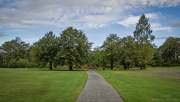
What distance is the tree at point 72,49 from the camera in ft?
131

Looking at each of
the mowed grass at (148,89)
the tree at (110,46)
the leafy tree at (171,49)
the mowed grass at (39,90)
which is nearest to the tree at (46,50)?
the tree at (110,46)

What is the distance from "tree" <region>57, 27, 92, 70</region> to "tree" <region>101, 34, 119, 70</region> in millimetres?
8188

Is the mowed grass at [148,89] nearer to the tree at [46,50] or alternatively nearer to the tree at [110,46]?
the tree at [110,46]

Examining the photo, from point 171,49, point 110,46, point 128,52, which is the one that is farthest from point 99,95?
point 171,49

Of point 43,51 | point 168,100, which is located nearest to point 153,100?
point 168,100

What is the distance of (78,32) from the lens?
4719 centimetres

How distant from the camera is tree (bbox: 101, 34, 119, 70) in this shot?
48.8 metres

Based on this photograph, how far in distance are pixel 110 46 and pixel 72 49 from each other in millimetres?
17863

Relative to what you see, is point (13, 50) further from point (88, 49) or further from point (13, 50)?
point (88, 49)

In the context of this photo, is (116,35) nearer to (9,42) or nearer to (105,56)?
(105,56)

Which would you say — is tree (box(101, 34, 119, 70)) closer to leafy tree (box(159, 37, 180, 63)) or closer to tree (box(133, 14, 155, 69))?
tree (box(133, 14, 155, 69))

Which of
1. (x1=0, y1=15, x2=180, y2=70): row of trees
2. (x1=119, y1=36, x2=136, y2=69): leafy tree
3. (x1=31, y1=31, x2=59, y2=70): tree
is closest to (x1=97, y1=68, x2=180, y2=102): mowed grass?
(x1=0, y1=15, x2=180, y2=70): row of trees

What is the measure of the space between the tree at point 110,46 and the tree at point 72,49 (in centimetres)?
819

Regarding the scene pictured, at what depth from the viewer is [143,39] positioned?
4356 cm
